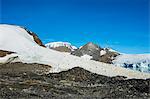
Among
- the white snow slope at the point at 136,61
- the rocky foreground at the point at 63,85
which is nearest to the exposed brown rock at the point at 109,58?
the white snow slope at the point at 136,61

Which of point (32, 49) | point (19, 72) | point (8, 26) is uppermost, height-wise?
point (8, 26)

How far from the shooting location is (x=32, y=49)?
52625mm

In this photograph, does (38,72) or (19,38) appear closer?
(38,72)

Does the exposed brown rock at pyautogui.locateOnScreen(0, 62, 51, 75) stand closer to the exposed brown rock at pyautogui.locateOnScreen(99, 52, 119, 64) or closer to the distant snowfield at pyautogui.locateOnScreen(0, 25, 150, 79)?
the distant snowfield at pyautogui.locateOnScreen(0, 25, 150, 79)

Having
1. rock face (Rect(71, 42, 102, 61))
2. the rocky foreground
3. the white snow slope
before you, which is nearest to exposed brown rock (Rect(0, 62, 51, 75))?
the rocky foreground

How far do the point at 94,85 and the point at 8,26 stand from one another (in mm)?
27188

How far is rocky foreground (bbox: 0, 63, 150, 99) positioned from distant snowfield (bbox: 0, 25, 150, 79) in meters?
2.01

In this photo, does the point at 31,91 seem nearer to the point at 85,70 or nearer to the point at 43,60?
the point at 85,70

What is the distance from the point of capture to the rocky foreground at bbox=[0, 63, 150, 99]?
28.5 meters

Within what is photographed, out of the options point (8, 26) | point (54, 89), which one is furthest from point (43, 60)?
point (54, 89)

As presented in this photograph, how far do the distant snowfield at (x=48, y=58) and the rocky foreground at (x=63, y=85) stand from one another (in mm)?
2010

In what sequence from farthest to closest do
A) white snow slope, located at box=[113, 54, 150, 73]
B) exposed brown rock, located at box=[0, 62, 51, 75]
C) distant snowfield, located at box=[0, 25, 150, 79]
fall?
1. white snow slope, located at box=[113, 54, 150, 73]
2. distant snowfield, located at box=[0, 25, 150, 79]
3. exposed brown rock, located at box=[0, 62, 51, 75]

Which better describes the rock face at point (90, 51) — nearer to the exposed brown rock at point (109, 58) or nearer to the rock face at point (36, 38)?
the exposed brown rock at point (109, 58)

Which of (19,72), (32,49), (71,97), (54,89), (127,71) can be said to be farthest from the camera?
(32,49)
